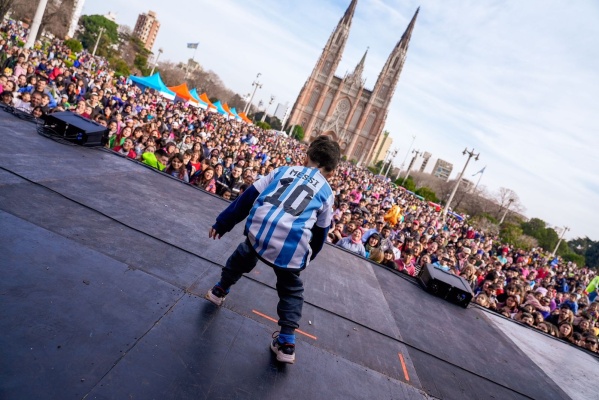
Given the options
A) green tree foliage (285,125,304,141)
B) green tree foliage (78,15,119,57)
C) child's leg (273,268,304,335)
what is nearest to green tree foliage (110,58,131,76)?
green tree foliage (78,15,119,57)

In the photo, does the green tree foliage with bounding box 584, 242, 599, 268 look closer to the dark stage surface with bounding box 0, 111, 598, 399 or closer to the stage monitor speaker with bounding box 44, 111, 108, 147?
the dark stage surface with bounding box 0, 111, 598, 399

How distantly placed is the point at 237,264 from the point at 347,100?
79.8 metres

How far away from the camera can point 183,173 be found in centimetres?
655

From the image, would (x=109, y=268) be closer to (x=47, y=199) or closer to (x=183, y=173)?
(x=47, y=199)

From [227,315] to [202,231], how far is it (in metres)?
1.45

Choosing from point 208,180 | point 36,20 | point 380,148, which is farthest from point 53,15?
point 380,148

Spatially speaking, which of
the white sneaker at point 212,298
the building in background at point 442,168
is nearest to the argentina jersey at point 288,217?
the white sneaker at point 212,298

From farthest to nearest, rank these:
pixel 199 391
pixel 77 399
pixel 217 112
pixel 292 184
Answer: pixel 217 112, pixel 292 184, pixel 199 391, pixel 77 399

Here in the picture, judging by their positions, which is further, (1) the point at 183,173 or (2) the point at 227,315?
(1) the point at 183,173

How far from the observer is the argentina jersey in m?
2.08

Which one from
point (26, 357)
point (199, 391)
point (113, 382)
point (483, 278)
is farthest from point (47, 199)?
point (483, 278)

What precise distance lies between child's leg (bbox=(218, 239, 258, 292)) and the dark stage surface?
7.8 inches

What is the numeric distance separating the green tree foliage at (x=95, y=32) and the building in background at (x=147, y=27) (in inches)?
3414

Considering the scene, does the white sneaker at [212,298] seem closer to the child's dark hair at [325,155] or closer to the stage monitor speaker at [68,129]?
the child's dark hair at [325,155]
